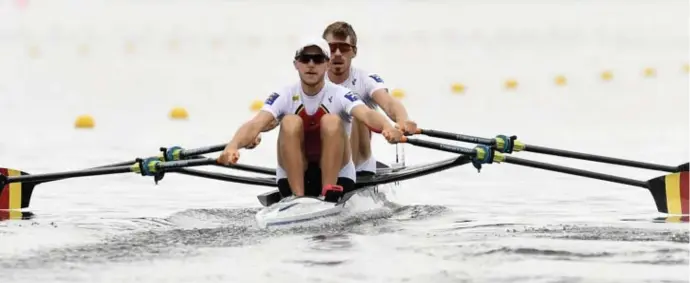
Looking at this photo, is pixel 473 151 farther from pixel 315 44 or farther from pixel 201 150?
pixel 201 150

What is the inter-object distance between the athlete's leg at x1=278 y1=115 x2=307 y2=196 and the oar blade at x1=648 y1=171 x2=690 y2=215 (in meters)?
2.89

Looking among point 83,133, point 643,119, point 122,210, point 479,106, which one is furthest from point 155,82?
point 122,210

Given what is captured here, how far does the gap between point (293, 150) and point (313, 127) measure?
30 cm

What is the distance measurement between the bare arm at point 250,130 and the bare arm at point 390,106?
1.36 m

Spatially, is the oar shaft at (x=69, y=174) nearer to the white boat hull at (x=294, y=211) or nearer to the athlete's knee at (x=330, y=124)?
the white boat hull at (x=294, y=211)

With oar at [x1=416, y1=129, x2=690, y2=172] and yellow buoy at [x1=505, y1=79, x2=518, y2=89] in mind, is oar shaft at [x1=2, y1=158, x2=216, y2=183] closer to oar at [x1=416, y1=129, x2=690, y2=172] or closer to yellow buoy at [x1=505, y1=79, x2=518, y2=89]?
oar at [x1=416, y1=129, x2=690, y2=172]

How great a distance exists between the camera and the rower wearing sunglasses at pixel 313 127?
10703 millimetres

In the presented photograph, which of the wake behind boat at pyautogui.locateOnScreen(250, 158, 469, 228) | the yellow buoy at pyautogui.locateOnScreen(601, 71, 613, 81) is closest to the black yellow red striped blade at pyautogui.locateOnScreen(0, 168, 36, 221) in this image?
the wake behind boat at pyautogui.locateOnScreen(250, 158, 469, 228)

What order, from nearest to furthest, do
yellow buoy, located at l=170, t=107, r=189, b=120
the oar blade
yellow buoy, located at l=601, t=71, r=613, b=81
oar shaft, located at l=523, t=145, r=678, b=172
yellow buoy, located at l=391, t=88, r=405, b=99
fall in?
the oar blade
oar shaft, located at l=523, t=145, r=678, b=172
yellow buoy, located at l=170, t=107, r=189, b=120
yellow buoy, located at l=391, t=88, r=405, b=99
yellow buoy, located at l=601, t=71, r=613, b=81

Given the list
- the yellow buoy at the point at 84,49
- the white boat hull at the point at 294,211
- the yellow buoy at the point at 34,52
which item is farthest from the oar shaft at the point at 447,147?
the yellow buoy at the point at 84,49

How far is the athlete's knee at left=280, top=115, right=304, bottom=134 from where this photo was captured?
10.7 m

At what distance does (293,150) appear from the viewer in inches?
422

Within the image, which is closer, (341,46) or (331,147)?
(331,147)

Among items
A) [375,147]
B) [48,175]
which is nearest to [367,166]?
[48,175]
